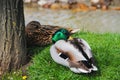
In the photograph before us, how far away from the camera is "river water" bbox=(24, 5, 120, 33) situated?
11.5 metres

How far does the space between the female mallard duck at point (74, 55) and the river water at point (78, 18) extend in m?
5.57

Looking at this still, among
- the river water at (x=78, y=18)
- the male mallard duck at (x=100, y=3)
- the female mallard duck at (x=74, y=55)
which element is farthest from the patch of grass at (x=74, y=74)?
the male mallard duck at (x=100, y=3)

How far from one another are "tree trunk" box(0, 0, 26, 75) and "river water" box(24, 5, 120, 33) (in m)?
5.52

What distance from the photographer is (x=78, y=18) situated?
1249 cm

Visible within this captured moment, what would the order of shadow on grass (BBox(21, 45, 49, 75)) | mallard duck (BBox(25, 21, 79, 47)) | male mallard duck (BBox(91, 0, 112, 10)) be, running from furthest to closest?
male mallard duck (BBox(91, 0, 112, 10))
mallard duck (BBox(25, 21, 79, 47))
shadow on grass (BBox(21, 45, 49, 75))

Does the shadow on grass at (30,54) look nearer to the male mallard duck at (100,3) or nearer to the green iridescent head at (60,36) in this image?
the green iridescent head at (60,36)

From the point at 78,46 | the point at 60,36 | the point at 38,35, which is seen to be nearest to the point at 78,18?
the point at 38,35

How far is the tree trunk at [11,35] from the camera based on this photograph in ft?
18.0

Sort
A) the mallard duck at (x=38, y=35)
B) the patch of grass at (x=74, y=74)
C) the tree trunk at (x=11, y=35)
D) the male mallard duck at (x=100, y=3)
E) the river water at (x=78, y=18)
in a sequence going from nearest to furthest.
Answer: the patch of grass at (x=74, y=74), the tree trunk at (x=11, y=35), the mallard duck at (x=38, y=35), the river water at (x=78, y=18), the male mallard duck at (x=100, y=3)

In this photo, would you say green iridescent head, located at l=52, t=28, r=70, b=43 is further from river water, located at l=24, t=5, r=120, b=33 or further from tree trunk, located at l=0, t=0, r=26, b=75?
river water, located at l=24, t=5, r=120, b=33

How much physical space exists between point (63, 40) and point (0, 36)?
0.89m

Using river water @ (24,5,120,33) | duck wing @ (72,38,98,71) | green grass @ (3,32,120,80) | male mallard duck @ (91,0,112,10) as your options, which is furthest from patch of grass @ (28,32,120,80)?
male mallard duck @ (91,0,112,10)

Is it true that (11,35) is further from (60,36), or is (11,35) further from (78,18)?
(78,18)

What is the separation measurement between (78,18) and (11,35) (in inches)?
278
